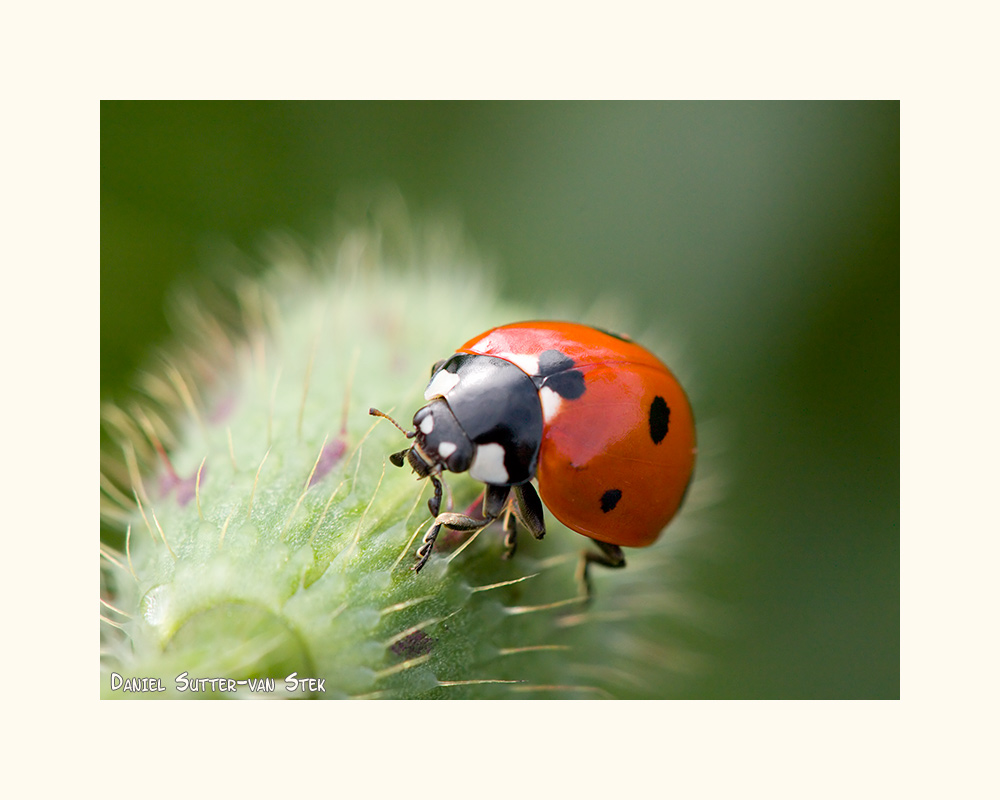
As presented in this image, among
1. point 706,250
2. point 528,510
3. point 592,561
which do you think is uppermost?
point 706,250

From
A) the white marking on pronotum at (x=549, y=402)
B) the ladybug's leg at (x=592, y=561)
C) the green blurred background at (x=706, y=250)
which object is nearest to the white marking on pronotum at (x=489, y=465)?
the white marking on pronotum at (x=549, y=402)

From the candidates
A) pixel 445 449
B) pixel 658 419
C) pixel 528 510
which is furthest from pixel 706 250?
pixel 445 449

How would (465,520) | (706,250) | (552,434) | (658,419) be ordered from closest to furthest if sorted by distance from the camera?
(465,520)
(552,434)
(658,419)
(706,250)

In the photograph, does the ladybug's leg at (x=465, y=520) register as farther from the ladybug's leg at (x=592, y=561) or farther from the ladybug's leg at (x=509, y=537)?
the ladybug's leg at (x=592, y=561)

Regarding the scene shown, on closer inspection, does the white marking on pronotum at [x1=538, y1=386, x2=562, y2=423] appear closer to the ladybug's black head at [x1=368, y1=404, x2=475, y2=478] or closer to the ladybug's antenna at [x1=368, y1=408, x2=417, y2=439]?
the ladybug's black head at [x1=368, y1=404, x2=475, y2=478]

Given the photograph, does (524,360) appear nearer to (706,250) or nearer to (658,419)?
(658,419)

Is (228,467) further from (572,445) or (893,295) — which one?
(893,295)

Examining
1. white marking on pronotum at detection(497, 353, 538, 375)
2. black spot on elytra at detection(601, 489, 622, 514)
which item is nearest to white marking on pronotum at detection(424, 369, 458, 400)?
white marking on pronotum at detection(497, 353, 538, 375)
